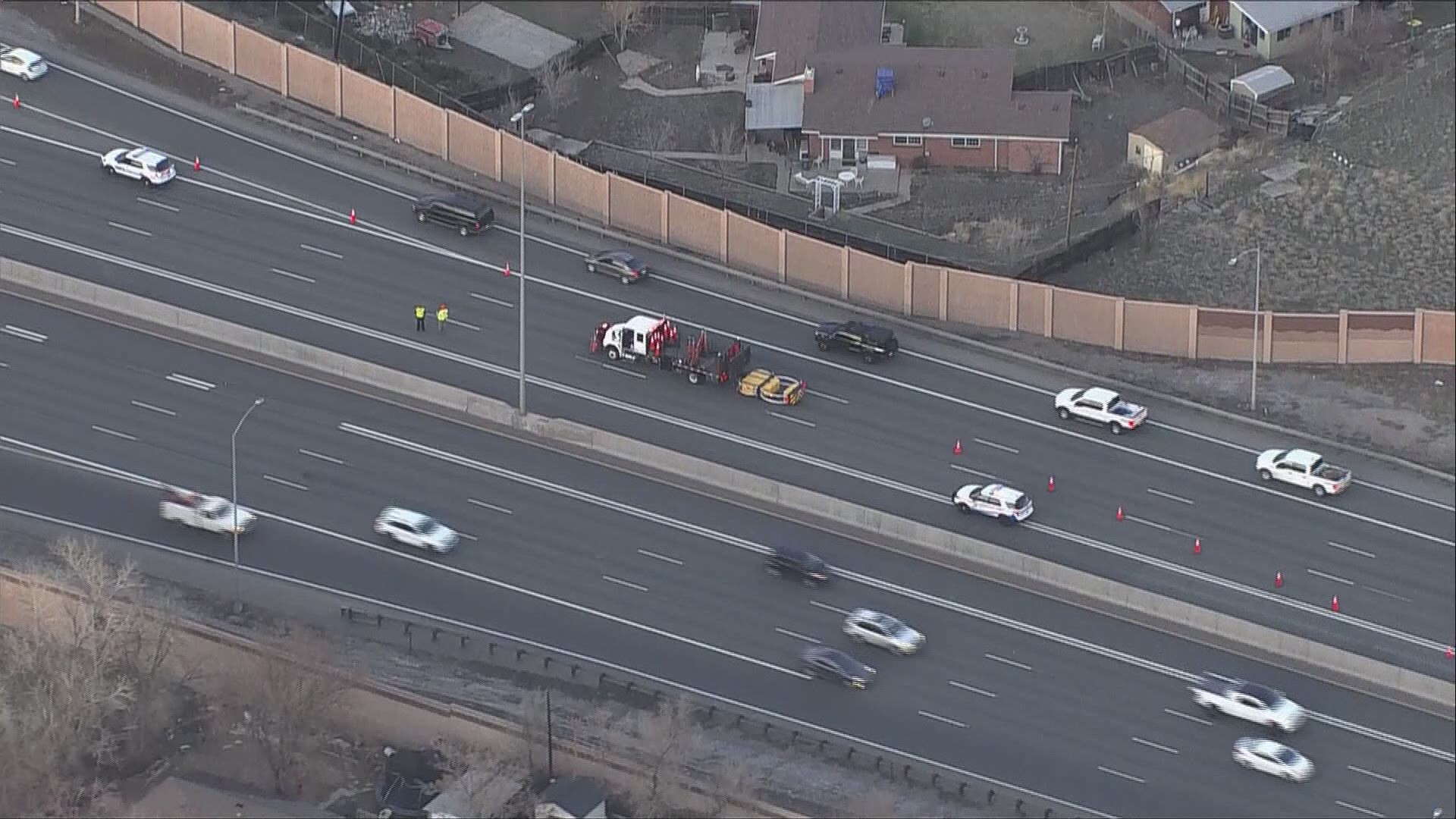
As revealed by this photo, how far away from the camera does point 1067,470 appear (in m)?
101

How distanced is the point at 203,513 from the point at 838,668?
19092 mm

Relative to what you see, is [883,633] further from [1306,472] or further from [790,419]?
[1306,472]

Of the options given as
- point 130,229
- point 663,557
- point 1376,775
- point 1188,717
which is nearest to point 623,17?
point 130,229

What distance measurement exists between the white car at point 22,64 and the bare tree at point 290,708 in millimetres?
32936

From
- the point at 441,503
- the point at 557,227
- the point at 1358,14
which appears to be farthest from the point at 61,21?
the point at 1358,14

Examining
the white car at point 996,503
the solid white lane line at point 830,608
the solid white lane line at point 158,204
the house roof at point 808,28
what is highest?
the house roof at point 808,28

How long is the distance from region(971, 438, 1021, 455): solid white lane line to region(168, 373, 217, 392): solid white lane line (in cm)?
2381

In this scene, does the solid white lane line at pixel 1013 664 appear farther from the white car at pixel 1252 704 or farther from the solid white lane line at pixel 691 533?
the white car at pixel 1252 704

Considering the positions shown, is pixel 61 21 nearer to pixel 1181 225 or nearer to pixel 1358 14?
pixel 1181 225

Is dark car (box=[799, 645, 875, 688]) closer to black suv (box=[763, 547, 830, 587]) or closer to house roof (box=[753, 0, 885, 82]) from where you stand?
→ black suv (box=[763, 547, 830, 587])

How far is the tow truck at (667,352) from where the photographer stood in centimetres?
10394

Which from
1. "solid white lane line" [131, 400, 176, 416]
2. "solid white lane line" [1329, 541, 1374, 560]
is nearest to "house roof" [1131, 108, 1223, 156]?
"solid white lane line" [1329, 541, 1374, 560]

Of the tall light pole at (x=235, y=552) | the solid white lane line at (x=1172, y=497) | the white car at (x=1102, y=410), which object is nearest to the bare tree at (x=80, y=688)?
the tall light pole at (x=235, y=552)

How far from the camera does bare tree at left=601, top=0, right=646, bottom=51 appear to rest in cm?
12669
